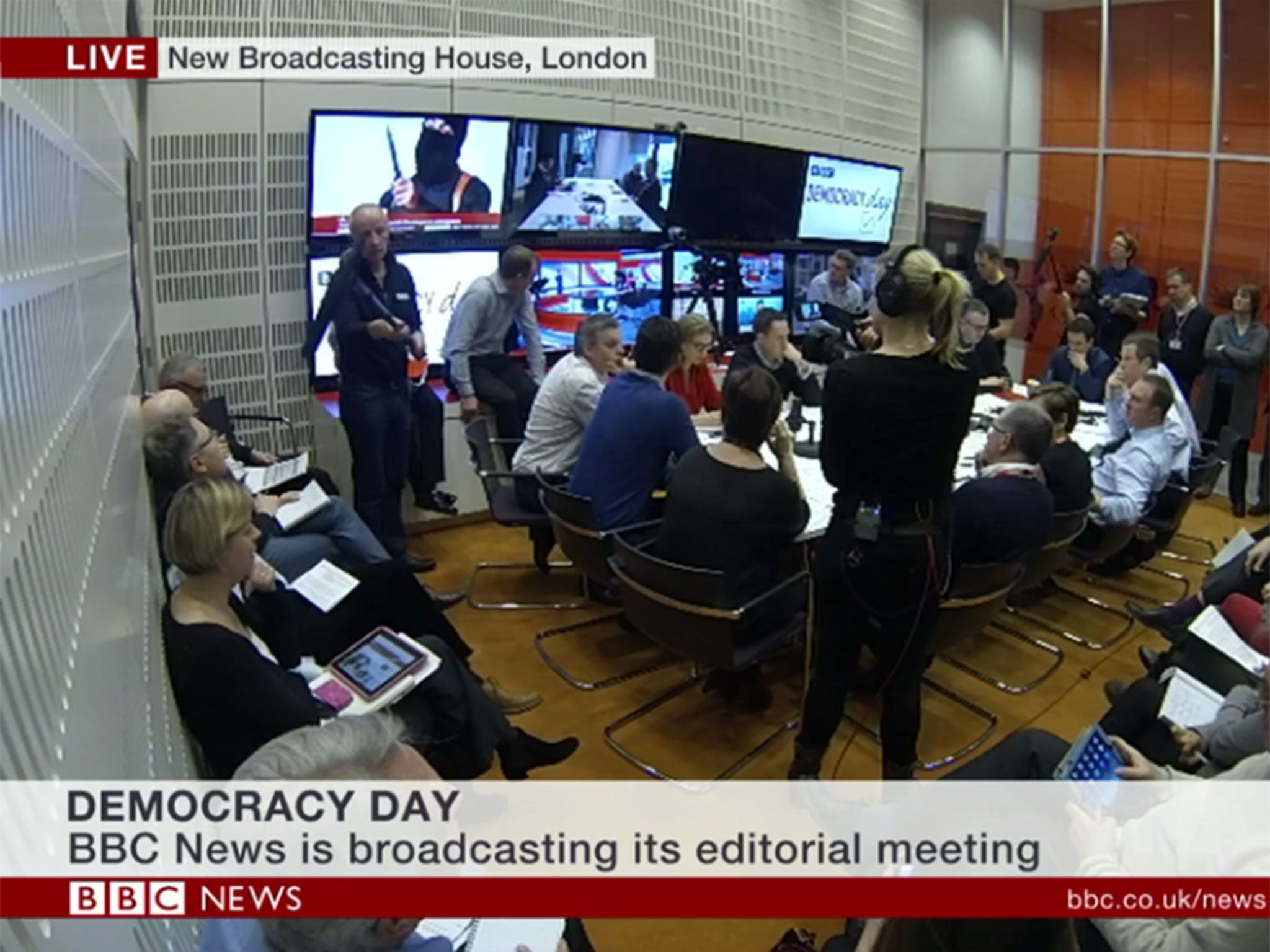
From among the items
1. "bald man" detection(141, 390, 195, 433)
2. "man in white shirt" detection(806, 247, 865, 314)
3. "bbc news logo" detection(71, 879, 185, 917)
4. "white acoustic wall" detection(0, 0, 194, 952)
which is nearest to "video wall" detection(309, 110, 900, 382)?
"man in white shirt" detection(806, 247, 865, 314)

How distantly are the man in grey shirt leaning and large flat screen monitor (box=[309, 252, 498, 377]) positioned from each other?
0.13m

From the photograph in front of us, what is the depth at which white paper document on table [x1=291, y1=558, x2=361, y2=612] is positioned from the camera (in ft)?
11.0

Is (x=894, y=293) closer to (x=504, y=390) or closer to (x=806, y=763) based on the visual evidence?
(x=806, y=763)

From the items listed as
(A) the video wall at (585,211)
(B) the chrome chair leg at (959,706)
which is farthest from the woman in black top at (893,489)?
(A) the video wall at (585,211)

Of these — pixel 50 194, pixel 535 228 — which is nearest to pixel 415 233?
pixel 535 228

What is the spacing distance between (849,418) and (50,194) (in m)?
2.14

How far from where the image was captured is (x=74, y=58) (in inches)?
45.4

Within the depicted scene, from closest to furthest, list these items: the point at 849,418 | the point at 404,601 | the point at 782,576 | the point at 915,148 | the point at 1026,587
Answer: the point at 849,418 < the point at 404,601 < the point at 782,576 < the point at 1026,587 < the point at 915,148

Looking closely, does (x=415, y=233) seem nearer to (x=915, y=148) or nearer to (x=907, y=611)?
(x=907, y=611)

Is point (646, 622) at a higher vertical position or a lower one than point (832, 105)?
lower

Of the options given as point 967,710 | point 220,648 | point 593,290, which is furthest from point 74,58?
point 593,290

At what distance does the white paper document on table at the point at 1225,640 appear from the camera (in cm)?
316

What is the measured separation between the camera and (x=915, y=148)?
31.1 ft

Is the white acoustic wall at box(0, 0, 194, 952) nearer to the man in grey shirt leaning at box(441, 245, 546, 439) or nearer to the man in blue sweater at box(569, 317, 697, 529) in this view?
the man in blue sweater at box(569, 317, 697, 529)
